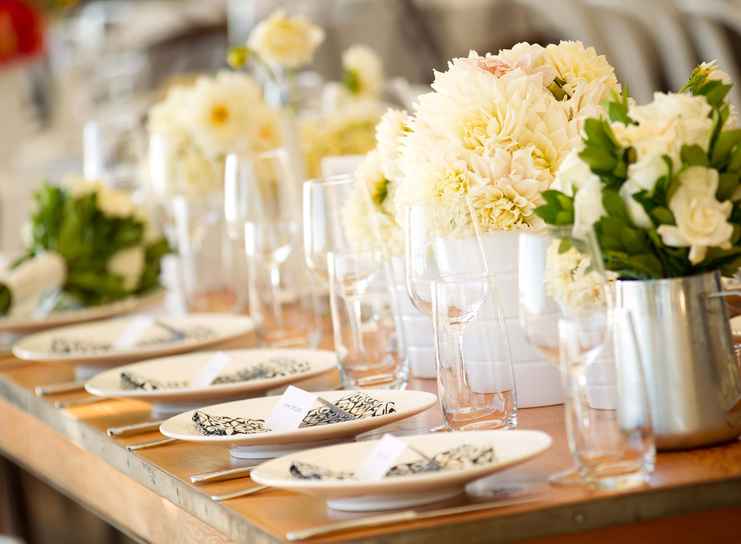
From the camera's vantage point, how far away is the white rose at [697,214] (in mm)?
1025

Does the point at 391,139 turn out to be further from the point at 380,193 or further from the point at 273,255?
the point at 273,255

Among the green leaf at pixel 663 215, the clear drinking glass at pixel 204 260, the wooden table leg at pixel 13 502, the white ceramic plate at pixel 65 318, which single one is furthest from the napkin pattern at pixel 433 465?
the wooden table leg at pixel 13 502

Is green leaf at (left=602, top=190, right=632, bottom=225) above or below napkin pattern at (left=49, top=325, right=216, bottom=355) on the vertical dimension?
above

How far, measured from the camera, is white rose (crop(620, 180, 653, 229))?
104 centimetres

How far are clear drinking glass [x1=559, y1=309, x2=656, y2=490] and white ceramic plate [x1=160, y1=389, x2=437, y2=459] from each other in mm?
212

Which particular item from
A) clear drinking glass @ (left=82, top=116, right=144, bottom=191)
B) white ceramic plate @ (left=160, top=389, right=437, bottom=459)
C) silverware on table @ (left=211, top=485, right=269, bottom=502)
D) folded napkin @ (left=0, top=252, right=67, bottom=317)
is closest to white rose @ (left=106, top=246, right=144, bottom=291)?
folded napkin @ (left=0, top=252, right=67, bottom=317)

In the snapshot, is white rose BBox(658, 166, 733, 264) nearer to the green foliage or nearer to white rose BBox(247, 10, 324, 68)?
white rose BBox(247, 10, 324, 68)

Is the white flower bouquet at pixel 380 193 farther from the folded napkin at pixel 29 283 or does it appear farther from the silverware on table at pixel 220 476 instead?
the folded napkin at pixel 29 283

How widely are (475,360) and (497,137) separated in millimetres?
224

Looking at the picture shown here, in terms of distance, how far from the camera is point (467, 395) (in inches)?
46.9

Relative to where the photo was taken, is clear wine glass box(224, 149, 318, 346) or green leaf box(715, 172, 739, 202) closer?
green leaf box(715, 172, 739, 202)

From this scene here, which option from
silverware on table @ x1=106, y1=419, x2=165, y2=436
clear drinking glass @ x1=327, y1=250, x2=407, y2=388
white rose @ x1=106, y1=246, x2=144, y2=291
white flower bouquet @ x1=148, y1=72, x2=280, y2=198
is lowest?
silverware on table @ x1=106, y1=419, x2=165, y2=436

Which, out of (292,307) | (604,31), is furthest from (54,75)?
(292,307)

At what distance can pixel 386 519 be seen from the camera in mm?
938
